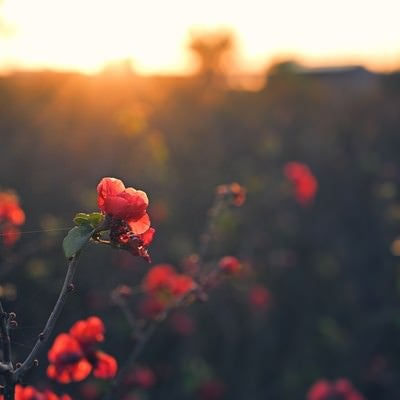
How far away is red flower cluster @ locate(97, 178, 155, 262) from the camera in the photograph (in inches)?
54.3

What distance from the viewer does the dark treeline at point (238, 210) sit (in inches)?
223

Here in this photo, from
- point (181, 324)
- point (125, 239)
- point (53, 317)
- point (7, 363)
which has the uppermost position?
point (125, 239)

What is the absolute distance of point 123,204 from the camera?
1376mm

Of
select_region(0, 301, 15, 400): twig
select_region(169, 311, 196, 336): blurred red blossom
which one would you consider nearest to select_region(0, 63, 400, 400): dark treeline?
select_region(169, 311, 196, 336): blurred red blossom

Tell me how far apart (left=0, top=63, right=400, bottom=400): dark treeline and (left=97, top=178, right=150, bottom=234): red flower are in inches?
78.3

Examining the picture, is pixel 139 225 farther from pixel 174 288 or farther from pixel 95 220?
pixel 174 288

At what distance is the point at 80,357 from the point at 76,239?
0.84 m

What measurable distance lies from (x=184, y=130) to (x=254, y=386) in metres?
5.00

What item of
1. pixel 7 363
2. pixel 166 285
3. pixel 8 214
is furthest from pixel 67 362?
pixel 166 285

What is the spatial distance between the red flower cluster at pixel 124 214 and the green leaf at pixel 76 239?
0.05m

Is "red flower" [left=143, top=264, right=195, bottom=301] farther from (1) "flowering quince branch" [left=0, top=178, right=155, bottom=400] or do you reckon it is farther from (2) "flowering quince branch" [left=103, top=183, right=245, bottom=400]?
(1) "flowering quince branch" [left=0, top=178, right=155, bottom=400]

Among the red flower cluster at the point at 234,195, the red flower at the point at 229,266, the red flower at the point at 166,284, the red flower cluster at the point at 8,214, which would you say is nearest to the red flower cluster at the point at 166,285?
the red flower at the point at 166,284

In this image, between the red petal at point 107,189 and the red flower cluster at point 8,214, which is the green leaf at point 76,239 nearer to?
the red petal at point 107,189

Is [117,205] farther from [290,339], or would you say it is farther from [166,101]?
[166,101]
